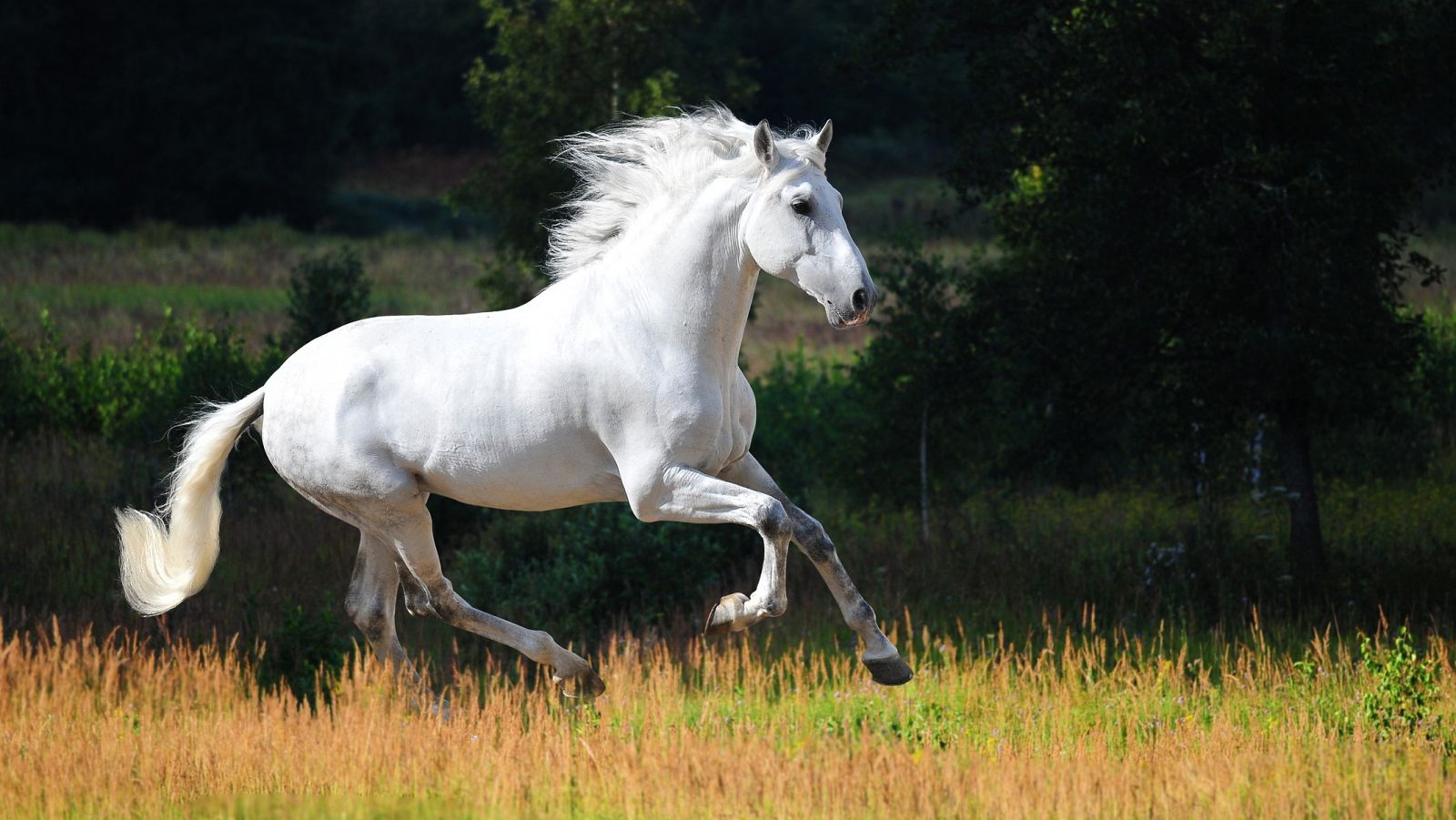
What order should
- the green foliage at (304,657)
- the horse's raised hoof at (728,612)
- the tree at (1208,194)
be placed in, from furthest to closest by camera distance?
the tree at (1208,194)
the green foliage at (304,657)
the horse's raised hoof at (728,612)

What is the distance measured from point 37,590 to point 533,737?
6.32m

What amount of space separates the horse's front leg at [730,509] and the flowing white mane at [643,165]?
1102 mm

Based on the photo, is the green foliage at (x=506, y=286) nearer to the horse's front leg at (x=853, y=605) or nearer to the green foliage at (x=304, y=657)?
the green foliage at (x=304, y=657)

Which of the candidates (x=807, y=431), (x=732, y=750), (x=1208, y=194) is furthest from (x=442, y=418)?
(x=807, y=431)

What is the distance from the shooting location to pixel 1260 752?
614 centimetres

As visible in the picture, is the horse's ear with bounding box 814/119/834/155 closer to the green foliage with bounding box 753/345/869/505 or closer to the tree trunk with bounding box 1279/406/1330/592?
the green foliage with bounding box 753/345/869/505

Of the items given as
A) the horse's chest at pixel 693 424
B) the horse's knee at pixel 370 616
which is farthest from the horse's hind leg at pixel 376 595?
the horse's chest at pixel 693 424

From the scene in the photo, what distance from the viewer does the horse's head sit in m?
5.37

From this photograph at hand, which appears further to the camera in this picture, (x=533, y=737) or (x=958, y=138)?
(x=958, y=138)

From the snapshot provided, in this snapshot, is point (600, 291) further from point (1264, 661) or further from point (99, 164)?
point (99, 164)

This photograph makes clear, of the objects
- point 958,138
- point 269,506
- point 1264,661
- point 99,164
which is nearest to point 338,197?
point 99,164

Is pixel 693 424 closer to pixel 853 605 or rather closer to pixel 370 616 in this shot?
pixel 853 605

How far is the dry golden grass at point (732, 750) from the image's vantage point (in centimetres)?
555

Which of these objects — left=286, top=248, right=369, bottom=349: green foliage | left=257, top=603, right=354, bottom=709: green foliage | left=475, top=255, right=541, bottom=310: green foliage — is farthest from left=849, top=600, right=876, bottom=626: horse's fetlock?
left=286, top=248, right=369, bottom=349: green foliage
